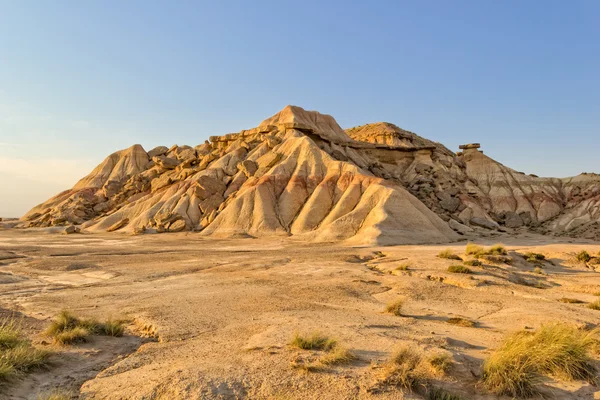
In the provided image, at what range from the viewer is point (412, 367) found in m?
6.10

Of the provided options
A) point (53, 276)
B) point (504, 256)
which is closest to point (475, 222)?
point (504, 256)

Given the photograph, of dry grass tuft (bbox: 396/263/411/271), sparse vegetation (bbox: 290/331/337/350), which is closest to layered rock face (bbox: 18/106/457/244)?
dry grass tuft (bbox: 396/263/411/271)

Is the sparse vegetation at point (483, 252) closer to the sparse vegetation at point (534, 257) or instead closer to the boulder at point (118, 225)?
the sparse vegetation at point (534, 257)

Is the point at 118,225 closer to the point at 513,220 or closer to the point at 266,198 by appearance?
the point at 266,198

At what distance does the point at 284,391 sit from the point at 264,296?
704 centimetres

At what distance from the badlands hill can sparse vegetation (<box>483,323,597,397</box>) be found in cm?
2370

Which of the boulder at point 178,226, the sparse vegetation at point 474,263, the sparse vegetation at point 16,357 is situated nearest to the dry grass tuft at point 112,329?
the sparse vegetation at point 16,357

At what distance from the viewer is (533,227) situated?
52.1m

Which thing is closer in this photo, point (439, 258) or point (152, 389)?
point (152, 389)

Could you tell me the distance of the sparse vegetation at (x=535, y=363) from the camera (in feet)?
18.6

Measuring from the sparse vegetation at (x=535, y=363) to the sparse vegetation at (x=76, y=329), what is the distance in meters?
7.45

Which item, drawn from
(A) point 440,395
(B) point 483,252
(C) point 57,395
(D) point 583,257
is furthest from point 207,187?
(A) point 440,395

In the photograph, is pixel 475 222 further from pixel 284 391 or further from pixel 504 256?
pixel 284 391

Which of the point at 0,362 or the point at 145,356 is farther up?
the point at 0,362
